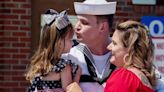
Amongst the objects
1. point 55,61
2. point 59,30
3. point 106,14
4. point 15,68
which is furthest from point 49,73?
point 15,68

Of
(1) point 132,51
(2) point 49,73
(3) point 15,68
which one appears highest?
(1) point 132,51

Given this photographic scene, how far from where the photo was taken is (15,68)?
19.8 feet

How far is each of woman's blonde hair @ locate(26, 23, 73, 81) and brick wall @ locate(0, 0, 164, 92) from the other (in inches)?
102

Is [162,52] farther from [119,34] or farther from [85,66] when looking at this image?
[119,34]

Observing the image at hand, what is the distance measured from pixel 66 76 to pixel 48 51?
0.22 metres

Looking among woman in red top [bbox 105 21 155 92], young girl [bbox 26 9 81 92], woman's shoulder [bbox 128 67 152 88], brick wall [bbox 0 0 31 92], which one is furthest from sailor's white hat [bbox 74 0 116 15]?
brick wall [bbox 0 0 31 92]

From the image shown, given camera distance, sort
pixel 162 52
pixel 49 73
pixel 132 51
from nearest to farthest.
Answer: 1. pixel 132 51
2. pixel 49 73
3. pixel 162 52

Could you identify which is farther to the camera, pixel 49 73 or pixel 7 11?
pixel 7 11

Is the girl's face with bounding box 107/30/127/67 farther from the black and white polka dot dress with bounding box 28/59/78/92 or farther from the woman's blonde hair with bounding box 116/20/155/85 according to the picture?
the black and white polka dot dress with bounding box 28/59/78/92

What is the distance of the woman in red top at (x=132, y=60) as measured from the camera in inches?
108

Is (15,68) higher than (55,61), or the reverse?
(55,61)

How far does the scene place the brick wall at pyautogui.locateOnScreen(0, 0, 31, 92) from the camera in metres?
6.00

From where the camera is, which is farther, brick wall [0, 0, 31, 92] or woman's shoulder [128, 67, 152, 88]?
brick wall [0, 0, 31, 92]

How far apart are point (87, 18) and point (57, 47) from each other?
13.2 inches
